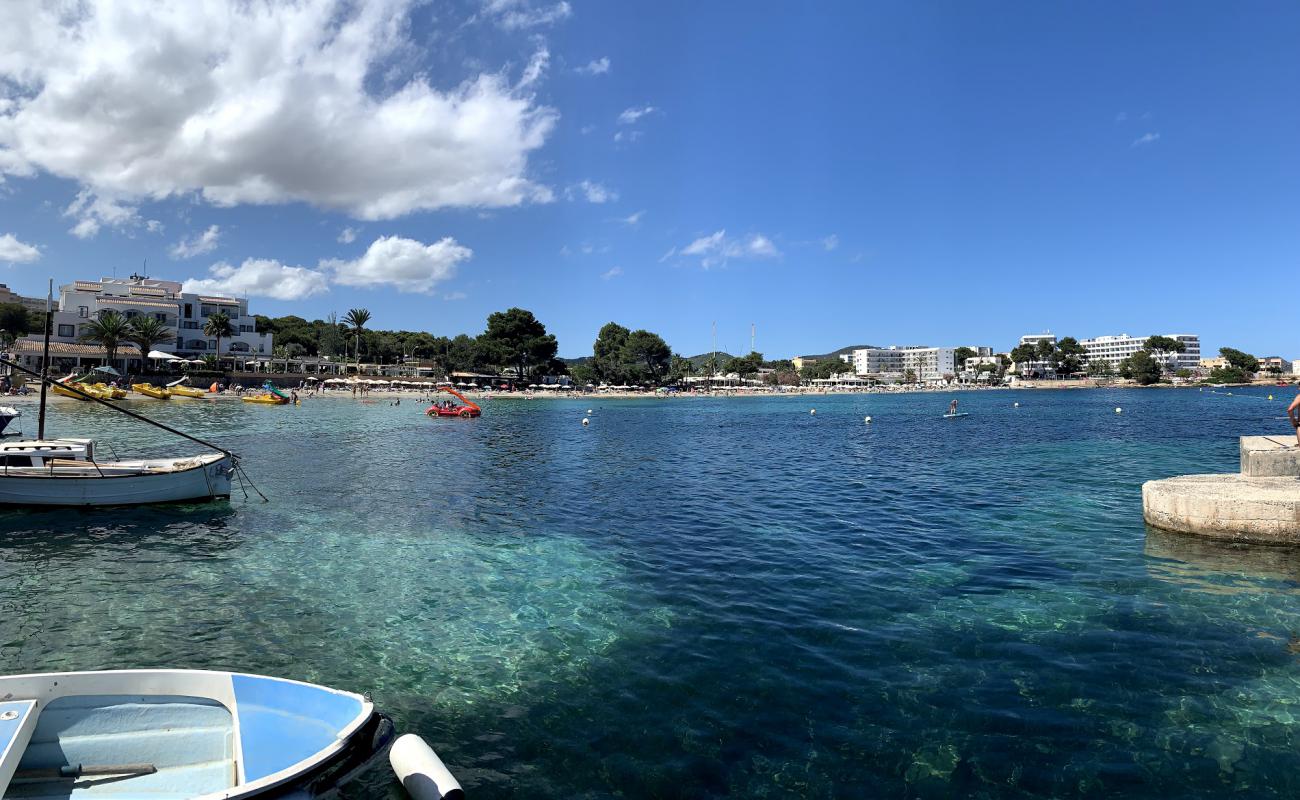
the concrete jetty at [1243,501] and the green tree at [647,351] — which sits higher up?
the green tree at [647,351]

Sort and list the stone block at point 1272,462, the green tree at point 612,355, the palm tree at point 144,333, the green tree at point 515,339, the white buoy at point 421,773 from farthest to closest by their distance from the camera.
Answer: the green tree at point 612,355, the green tree at point 515,339, the palm tree at point 144,333, the stone block at point 1272,462, the white buoy at point 421,773

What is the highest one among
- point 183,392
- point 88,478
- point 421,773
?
point 183,392

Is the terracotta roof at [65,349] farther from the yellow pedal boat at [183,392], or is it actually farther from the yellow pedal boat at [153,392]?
the yellow pedal boat at [183,392]

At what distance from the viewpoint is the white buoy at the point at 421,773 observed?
5852 mm

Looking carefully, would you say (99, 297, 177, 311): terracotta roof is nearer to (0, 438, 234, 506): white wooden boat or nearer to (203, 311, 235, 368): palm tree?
(203, 311, 235, 368): palm tree

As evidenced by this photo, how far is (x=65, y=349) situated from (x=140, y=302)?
15696 mm

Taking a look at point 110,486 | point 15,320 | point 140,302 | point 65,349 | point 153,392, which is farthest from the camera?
point 15,320

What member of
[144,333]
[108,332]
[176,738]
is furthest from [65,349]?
[176,738]

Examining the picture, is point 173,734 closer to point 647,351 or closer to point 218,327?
point 218,327

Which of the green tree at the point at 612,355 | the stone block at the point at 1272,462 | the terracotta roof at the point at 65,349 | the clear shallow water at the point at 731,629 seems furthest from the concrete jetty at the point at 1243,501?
the green tree at the point at 612,355

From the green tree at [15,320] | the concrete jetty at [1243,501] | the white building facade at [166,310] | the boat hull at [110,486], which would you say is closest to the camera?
the concrete jetty at [1243,501]

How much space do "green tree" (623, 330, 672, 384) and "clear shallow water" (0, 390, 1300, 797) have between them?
156 metres

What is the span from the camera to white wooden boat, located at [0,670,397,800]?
5.60 meters

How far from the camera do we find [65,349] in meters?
85.4
